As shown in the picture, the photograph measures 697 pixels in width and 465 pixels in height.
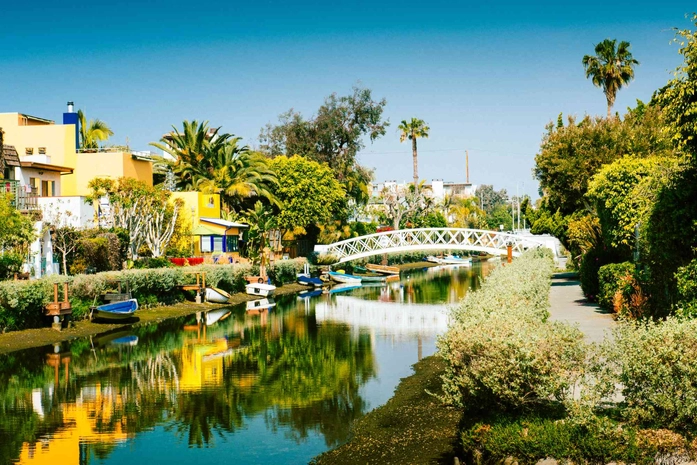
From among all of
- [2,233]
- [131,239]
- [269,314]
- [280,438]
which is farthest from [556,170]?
[280,438]

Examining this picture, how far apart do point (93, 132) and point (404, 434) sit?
67301 mm

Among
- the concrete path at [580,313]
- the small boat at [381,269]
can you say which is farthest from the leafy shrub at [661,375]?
the small boat at [381,269]

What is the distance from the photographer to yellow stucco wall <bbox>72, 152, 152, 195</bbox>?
57.8m

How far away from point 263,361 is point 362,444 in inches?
442

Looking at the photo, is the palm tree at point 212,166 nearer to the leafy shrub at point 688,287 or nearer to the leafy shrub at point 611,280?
the leafy shrub at point 611,280

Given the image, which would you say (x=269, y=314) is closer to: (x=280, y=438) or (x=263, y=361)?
A: (x=263, y=361)

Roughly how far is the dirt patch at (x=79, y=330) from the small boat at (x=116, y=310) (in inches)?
13.2

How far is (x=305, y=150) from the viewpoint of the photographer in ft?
256

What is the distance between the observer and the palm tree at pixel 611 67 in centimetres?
5350

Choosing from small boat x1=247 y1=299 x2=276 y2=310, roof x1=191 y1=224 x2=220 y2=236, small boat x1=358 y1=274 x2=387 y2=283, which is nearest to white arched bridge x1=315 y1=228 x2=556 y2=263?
small boat x1=358 y1=274 x2=387 y2=283

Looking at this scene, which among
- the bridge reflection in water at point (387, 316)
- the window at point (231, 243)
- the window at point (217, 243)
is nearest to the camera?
the bridge reflection in water at point (387, 316)

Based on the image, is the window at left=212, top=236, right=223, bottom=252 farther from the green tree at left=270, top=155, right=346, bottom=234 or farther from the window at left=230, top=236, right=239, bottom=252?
the green tree at left=270, top=155, right=346, bottom=234

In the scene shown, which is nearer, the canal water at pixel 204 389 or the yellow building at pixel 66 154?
the canal water at pixel 204 389

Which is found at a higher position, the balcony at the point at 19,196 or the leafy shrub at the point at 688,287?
the balcony at the point at 19,196
